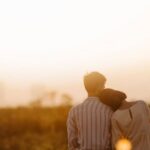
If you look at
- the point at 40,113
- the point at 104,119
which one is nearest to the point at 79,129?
the point at 104,119

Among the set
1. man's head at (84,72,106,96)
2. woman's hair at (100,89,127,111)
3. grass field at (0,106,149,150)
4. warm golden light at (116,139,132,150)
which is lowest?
grass field at (0,106,149,150)

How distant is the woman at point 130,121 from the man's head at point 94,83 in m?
0.11

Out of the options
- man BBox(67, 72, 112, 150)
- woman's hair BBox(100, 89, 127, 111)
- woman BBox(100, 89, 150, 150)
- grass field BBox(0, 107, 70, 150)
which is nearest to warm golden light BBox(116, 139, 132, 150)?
woman BBox(100, 89, 150, 150)

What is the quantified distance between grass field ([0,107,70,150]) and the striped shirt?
73.6ft

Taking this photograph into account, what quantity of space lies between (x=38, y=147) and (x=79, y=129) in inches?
998

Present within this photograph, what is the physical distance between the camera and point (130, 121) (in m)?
5.73

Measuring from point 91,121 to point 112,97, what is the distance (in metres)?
0.32

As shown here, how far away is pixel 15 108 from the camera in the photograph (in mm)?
51062

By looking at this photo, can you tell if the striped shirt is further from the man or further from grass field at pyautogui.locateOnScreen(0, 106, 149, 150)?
grass field at pyautogui.locateOnScreen(0, 106, 149, 150)

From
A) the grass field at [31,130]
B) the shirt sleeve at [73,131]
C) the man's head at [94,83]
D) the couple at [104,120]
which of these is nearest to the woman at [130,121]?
the couple at [104,120]

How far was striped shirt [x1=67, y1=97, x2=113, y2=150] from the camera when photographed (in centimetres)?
581

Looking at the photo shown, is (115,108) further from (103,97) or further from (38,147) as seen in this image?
(38,147)

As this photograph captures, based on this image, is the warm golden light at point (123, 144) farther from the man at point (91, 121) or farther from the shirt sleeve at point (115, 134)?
the man at point (91, 121)

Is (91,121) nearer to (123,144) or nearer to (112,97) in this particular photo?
(112,97)
